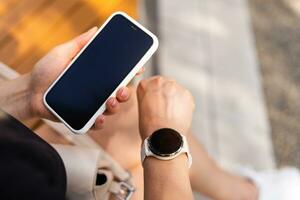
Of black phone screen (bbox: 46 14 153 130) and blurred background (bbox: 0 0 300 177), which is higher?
black phone screen (bbox: 46 14 153 130)

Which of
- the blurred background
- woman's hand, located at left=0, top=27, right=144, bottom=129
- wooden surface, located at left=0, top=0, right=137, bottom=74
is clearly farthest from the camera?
the blurred background

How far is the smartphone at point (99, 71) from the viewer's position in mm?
918

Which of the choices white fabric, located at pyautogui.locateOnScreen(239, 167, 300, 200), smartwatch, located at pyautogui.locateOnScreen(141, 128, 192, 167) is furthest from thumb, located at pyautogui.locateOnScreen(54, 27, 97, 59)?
white fabric, located at pyautogui.locateOnScreen(239, 167, 300, 200)

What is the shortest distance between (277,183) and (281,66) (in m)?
0.49

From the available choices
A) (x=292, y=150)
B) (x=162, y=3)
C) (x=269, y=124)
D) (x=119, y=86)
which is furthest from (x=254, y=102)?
(x=119, y=86)

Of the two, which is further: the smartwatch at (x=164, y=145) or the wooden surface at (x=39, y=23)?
the wooden surface at (x=39, y=23)

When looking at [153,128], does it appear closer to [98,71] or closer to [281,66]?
[98,71]

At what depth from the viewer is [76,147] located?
94 centimetres

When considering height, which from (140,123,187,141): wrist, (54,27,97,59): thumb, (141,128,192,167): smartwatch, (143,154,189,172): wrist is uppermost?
(54,27,97,59): thumb

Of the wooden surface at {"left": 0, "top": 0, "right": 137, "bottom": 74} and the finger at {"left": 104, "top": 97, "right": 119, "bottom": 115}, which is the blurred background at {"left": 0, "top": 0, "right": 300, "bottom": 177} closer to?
the wooden surface at {"left": 0, "top": 0, "right": 137, "bottom": 74}

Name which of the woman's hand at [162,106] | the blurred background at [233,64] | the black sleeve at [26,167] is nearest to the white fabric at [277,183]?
the blurred background at [233,64]

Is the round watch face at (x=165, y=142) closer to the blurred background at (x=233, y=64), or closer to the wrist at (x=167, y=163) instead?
the wrist at (x=167, y=163)

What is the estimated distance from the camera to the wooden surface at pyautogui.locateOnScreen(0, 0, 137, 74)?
3.77 feet

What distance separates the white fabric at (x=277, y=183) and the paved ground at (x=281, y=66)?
177 mm
